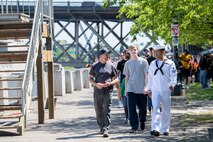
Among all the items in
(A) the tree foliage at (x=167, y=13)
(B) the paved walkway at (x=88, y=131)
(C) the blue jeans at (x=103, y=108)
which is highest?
(A) the tree foliage at (x=167, y=13)

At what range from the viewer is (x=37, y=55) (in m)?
15.6

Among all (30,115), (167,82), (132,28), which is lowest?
(30,115)

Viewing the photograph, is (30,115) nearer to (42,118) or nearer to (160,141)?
(42,118)

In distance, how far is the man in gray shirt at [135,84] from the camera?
41.9 feet

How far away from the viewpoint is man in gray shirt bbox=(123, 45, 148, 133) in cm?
1277

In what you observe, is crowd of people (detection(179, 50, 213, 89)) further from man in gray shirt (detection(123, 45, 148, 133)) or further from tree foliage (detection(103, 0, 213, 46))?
man in gray shirt (detection(123, 45, 148, 133))

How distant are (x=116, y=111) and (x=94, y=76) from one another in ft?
21.0

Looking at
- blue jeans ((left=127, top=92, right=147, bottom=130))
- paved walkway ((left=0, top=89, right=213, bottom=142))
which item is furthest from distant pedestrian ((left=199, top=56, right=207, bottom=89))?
blue jeans ((left=127, top=92, right=147, bottom=130))

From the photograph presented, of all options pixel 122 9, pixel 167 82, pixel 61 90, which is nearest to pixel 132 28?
pixel 122 9

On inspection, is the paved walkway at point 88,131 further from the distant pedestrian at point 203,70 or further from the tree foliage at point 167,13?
the distant pedestrian at point 203,70

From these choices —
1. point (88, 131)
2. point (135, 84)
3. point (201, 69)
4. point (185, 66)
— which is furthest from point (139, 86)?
point (185, 66)

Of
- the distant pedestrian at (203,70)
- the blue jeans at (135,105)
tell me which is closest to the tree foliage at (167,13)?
the blue jeans at (135,105)

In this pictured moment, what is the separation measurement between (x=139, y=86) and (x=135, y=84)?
3.7 inches

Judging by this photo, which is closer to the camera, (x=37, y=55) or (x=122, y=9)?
(x=37, y=55)
